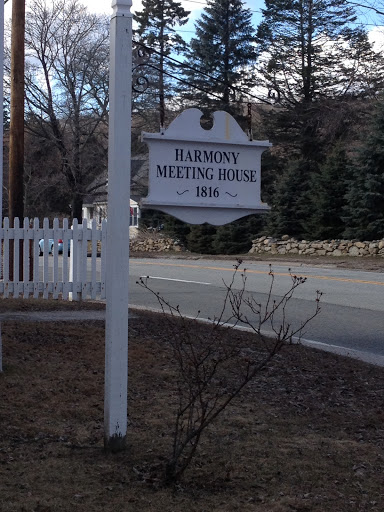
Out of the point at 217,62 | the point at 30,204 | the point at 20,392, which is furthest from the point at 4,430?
the point at 30,204

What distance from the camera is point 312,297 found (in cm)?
1437

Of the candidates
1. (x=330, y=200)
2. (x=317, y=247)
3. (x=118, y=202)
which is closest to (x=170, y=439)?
Result: (x=118, y=202)

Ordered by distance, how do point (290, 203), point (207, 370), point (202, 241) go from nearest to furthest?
1. point (207, 370)
2. point (290, 203)
3. point (202, 241)

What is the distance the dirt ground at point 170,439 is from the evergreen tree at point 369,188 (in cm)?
2023

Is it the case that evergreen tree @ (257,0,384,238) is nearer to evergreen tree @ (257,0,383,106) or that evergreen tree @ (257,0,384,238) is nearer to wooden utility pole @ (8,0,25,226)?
evergreen tree @ (257,0,383,106)

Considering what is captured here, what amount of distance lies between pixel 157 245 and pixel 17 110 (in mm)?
22081

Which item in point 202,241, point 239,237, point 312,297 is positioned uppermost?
point 239,237

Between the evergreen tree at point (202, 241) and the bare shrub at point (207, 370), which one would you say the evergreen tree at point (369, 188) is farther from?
the bare shrub at point (207, 370)

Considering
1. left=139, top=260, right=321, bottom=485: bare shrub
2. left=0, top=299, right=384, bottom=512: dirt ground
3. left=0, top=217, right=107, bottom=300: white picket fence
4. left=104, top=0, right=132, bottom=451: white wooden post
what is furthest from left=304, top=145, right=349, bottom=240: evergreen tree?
left=104, top=0, right=132, bottom=451: white wooden post

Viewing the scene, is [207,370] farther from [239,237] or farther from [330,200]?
[239,237]

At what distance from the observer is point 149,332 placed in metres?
8.78

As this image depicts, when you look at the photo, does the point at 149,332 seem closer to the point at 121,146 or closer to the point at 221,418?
the point at 221,418

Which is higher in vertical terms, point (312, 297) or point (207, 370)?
point (312, 297)

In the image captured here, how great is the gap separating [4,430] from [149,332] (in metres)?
3.71
